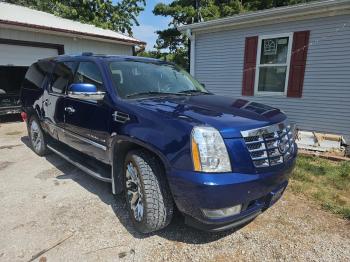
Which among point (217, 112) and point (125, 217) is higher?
point (217, 112)

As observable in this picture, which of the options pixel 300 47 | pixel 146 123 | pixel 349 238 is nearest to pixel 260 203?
pixel 349 238

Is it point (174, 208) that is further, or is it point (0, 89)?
point (0, 89)

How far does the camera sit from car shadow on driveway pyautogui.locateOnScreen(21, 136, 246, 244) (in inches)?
110

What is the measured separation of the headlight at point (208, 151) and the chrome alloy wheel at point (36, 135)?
4011 mm

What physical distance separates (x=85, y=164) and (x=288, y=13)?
627 centimetres

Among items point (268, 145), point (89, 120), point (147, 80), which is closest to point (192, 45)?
point (147, 80)

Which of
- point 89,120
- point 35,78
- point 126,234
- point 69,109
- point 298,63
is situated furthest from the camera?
point 298,63

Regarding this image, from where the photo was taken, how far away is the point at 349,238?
109 inches

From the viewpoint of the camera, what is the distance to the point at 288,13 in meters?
6.85

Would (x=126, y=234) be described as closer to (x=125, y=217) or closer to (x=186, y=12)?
(x=125, y=217)

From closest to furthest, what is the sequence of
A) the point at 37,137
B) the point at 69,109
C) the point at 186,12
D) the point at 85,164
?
the point at 85,164
the point at 69,109
the point at 37,137
the point at 186,12

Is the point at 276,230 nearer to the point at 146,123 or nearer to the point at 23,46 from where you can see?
the point at 146,123

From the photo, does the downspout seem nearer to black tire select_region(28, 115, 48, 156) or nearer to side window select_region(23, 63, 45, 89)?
side window select_region(23, 63, 45, 89)

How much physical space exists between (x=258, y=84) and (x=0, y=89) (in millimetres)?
8618
